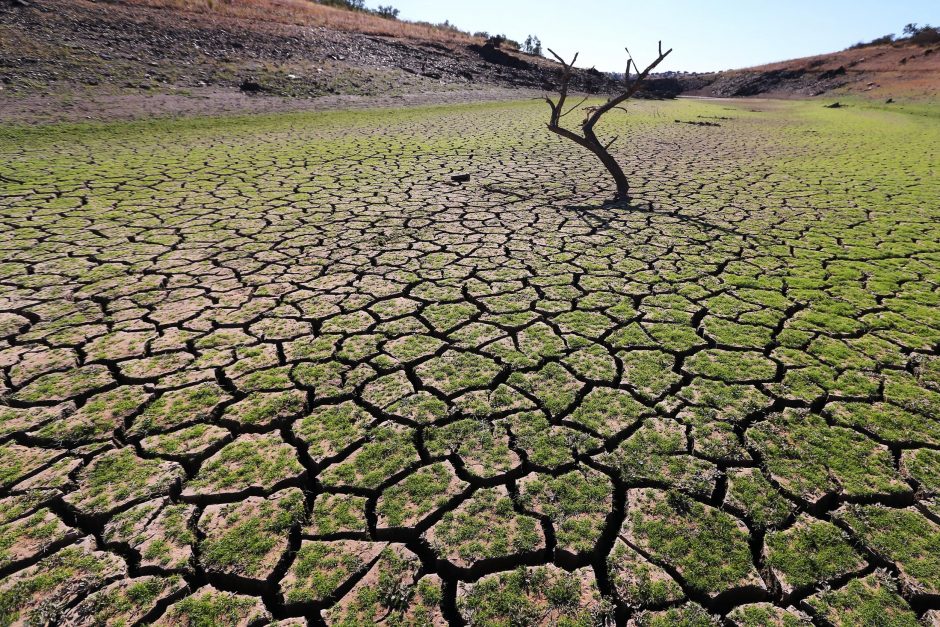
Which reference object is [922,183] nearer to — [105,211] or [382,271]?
[382,271]

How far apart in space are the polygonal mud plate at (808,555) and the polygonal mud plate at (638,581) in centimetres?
37

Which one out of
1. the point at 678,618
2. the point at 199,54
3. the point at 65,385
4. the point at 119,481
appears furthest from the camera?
the point at 199,54

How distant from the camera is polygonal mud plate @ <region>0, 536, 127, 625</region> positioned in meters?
1.47

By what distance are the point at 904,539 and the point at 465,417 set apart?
68.5 inches

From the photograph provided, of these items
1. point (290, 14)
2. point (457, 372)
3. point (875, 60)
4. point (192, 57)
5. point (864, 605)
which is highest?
point (875, 60)

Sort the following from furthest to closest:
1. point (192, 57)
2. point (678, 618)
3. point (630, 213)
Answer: point (192, 57) < point (630, 213) < point (678, 618)

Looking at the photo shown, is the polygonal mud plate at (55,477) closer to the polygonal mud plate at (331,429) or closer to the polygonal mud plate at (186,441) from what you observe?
the polygonal mud plate at (186,441)

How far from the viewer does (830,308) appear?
133 inches

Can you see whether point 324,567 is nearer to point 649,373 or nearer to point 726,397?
point 649,373

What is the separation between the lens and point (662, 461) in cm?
205

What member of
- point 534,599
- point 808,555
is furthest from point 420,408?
point 808,555

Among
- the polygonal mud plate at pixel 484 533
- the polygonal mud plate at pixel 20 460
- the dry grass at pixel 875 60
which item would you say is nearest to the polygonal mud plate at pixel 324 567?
the polygonal mud plate at pixel 484 533

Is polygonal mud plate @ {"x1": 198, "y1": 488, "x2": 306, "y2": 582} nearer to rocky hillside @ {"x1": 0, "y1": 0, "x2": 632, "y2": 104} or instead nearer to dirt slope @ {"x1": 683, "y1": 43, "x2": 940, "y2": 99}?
rocky hillside @ {"x1": 0, "y1": 0, "x2": 632, "y2": 104}

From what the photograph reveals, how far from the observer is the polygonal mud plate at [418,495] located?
1796 mm
